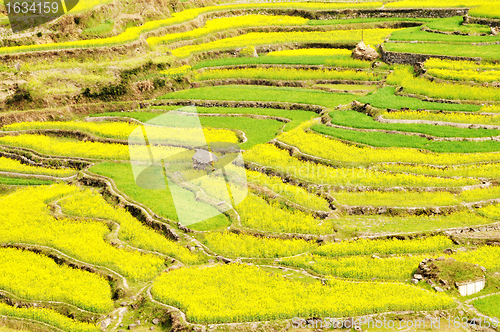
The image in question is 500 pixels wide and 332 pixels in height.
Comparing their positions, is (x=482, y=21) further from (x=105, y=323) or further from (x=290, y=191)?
(x=105, y=323)

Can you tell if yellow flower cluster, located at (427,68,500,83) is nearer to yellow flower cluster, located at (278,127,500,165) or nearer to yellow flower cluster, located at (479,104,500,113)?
yellow flower cluster, located at (479,104,500,113)

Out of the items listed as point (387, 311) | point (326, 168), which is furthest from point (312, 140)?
point (387, 311)

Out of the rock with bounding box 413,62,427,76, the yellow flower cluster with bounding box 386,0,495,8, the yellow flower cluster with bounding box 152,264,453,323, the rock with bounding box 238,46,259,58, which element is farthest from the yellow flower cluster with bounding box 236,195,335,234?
the yellow flower cluster with bounding box 386,0,495,8

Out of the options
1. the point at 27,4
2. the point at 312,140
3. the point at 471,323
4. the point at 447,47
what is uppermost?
the point at 27,4

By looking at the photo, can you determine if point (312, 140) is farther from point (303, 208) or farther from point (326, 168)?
point (303, 208)

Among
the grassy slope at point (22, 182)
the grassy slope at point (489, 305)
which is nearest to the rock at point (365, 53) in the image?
the grassy slope at point (22, 182)

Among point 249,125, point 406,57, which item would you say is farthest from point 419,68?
point 249,125

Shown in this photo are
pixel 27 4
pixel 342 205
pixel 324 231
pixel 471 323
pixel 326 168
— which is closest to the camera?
pixel 471 323
